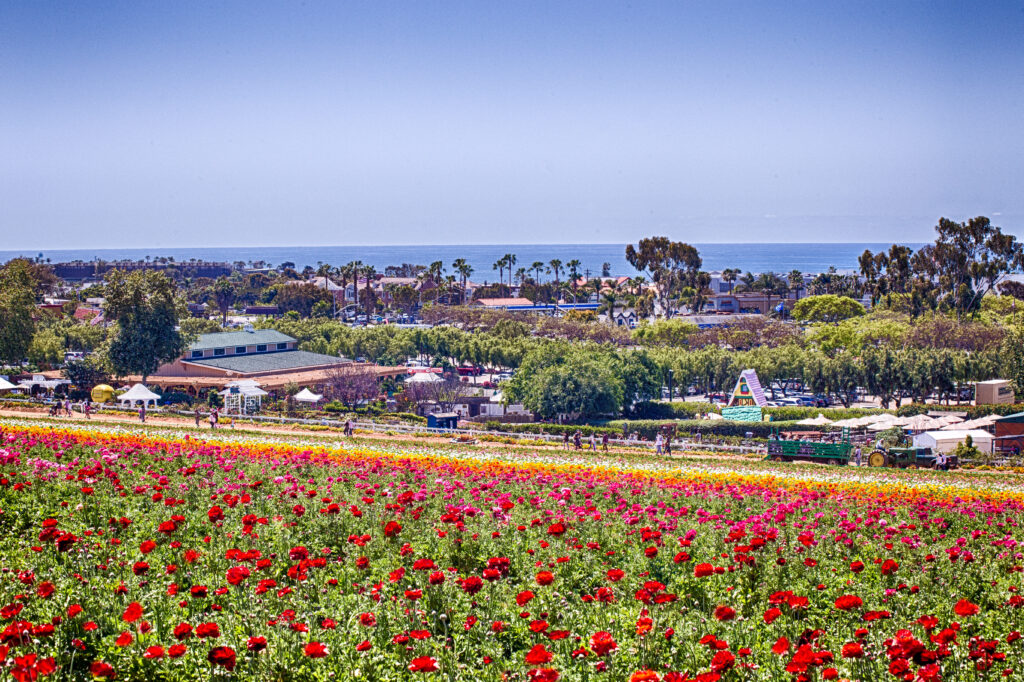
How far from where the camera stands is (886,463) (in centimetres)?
3569

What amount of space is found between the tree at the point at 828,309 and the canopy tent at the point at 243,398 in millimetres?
77369

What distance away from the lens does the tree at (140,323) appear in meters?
58.2

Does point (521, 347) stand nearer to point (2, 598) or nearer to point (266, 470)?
point (266, 470)

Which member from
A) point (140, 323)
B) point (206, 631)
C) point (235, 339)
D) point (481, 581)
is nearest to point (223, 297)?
point (235, 339)

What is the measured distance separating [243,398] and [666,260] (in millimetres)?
83167

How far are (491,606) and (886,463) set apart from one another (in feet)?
101

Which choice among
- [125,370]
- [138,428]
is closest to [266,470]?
[138,428]

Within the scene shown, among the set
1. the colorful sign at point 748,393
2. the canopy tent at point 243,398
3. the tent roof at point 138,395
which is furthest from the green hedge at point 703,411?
the tent roof at point 138,395

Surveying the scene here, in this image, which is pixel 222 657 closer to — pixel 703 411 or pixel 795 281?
pixel 703 411

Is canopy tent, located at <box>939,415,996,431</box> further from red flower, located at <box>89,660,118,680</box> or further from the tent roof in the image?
red flower, located at <box>89,660,118,680</box>

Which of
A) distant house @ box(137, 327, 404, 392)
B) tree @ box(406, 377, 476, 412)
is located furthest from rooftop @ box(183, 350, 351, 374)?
tree @ box(406, 377, 476, 412)

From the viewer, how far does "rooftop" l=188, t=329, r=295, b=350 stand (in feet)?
234

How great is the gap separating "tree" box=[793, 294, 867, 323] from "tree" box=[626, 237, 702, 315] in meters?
16.7

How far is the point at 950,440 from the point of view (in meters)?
41.5
